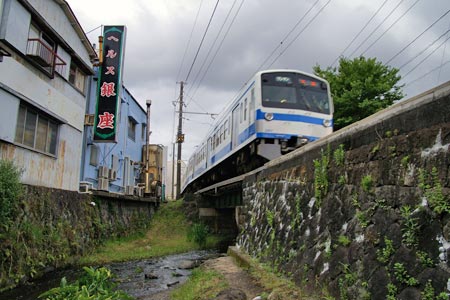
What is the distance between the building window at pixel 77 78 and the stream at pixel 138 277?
22.9 ft

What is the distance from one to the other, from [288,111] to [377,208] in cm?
704

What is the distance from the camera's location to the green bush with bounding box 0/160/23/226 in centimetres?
836

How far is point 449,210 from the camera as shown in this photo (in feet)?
10.9

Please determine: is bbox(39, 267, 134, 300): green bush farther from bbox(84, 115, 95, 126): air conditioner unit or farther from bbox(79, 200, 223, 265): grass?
bbox(84, 115, 95, 126): air conditioner unit

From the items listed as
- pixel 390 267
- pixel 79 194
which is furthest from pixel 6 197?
pixel 390 267

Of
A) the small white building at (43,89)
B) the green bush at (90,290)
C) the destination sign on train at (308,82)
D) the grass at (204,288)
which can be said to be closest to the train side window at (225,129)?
the destination sign on train at (308,82)

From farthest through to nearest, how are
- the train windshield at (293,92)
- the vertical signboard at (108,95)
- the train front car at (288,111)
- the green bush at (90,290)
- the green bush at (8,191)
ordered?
the vertical signboard at (108,95) < the train windshield at (293,92) < the train front car at (288,111) < the green bush at (8,191) < the green bush at (90,290)

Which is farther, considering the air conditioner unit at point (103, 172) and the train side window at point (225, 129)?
the air conditioner unit at point (103, 172)

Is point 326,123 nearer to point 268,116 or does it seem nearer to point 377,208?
point 268,116

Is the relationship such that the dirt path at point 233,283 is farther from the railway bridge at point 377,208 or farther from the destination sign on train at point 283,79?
the destination sign on train at point 283,79

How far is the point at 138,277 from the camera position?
11547 millimetres

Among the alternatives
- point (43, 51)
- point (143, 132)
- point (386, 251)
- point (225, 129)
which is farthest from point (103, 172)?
point (386, 251)

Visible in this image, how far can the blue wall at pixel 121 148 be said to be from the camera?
16.9 metres

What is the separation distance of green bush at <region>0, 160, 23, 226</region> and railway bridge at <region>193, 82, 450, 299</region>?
6273 mm
